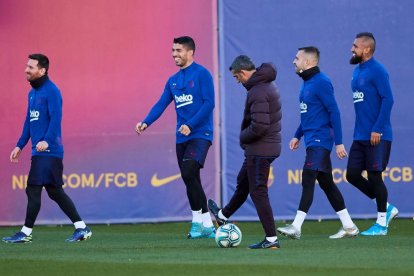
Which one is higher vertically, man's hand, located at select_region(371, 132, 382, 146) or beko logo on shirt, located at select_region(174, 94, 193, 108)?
beko logo on shirt, located at select_region(174, 94, 193, 108)

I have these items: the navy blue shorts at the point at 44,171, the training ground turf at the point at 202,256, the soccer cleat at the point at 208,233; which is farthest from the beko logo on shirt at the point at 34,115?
the soccer cleat at the point at 208,233

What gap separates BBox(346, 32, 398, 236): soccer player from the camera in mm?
12547

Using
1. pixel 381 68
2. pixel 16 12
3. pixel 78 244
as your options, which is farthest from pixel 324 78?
pixel 16 12

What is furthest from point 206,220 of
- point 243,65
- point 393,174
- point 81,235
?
point 393,174

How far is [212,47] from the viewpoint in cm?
1593

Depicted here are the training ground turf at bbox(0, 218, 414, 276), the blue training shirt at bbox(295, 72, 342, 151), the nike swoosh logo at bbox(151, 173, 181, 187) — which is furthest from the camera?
the nike swoosh logo at bbox(151, 173, 181, 187)

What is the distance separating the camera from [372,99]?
498 inches

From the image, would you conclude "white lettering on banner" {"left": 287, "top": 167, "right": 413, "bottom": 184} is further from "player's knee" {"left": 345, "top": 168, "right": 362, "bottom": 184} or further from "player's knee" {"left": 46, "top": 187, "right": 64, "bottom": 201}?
"player's knee" {"left": 46, "top": 187, "right": 64, "bottom": 201}

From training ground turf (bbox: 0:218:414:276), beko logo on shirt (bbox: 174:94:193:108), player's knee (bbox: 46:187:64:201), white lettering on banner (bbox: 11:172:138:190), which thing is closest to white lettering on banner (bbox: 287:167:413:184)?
training ground turf (bbox: 0:218:414:276)

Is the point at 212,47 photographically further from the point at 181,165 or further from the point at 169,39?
the point at 181,165

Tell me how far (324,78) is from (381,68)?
723 mm

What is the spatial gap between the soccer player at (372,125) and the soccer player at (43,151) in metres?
3.20

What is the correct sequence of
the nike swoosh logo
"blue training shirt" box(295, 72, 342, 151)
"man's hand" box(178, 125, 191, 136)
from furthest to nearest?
1. the nike swoosh logo
2. "blue training shirt" box(295, 72, 342, 151)
3. "man's hand" box(178, 125, 191, 136)

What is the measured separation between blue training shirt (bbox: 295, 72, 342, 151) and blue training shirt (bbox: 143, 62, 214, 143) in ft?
3.61
